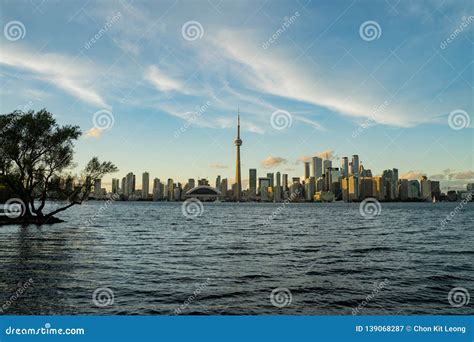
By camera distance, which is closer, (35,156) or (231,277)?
(231,277)

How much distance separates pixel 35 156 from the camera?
169 ft

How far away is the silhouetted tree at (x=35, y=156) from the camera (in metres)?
49.4

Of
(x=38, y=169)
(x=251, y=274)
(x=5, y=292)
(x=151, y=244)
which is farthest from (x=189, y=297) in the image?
(x=38, y=169)

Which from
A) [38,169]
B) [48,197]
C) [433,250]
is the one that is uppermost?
[38,169]

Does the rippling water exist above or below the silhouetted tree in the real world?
below

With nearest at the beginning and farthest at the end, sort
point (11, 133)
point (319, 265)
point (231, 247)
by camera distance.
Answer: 1. point (319, 265)
2. point (231, 247)
3. point (11, 133)

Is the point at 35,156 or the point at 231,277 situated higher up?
the point at 35,156

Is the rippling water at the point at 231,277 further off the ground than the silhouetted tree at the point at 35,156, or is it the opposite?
the silhouetted tree at the point at 35,156

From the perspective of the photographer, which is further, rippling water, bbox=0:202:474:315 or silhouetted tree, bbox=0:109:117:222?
silhouetted tree, bbox=0:109:117:222

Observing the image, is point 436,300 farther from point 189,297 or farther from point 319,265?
point 189,297

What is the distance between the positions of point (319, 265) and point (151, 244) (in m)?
17.6

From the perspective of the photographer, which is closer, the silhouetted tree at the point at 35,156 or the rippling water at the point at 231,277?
the rippling water at the point at 231,277

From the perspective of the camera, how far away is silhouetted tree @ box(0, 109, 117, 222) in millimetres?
49375

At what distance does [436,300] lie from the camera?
17172 millimetres
